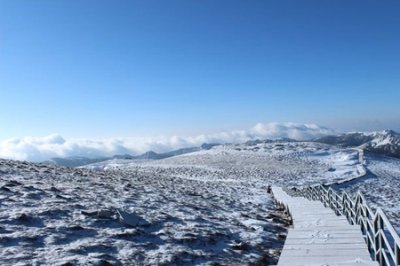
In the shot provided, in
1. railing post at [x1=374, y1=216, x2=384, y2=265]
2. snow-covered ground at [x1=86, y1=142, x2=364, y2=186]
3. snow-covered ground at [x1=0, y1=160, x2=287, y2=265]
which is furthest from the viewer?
snow-covered ground at [x1=86, y1=142, x2=364, y2=186]

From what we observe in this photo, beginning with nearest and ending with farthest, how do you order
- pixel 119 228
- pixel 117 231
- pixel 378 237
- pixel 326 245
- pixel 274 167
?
pixel 378 237
pixel 326 245
pixel 117 231
pixel 119 228
pixel 274 167

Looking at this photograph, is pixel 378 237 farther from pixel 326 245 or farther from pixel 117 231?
pixel 117 231

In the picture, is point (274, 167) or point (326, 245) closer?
point (326, 245)

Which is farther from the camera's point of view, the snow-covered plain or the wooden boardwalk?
the snow-covered plain

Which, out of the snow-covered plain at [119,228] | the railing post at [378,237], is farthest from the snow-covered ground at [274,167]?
the railing post at [378,237]

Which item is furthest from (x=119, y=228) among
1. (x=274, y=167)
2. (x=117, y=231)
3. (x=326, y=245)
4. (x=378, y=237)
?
(x=274, y=167)

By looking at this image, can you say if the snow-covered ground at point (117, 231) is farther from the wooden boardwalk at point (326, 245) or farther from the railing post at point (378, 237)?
the railing post at point (378, 237)

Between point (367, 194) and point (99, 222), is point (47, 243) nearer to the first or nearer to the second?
point (99, 222)

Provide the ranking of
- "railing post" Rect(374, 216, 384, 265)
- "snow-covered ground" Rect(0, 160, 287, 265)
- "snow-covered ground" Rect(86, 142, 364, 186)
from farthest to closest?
1. "snow-covered ground" Rect(86, 142, 364, 186)
2. "snow-covered ground" Rect(0, 160, 287, 265)
3. "railing post" Rect(374, 216, 384, 265)

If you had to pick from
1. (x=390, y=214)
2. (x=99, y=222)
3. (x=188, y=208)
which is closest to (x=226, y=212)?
(x=188, y=208)

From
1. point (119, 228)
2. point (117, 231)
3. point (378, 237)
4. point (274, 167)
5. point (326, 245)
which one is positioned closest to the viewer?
point (378, 237)

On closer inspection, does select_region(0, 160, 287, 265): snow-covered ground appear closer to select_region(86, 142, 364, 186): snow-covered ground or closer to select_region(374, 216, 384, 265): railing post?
select_region(374, 216, 384, 265): railing post

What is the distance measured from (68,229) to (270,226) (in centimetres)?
677

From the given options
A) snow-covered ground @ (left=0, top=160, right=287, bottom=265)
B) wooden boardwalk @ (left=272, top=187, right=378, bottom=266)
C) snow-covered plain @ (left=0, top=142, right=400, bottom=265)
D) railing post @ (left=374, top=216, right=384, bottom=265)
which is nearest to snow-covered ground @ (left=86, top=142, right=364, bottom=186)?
snow-covered plain @ (left=0, top=142, right=400, bottom=265)
